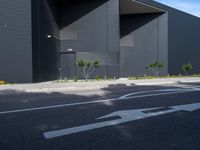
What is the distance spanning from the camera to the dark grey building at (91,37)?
17.5m

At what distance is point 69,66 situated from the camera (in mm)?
24359

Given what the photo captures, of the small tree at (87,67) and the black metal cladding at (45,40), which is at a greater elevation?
the black metal cladding at (45,40)

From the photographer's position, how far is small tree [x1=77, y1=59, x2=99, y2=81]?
74.9 ft

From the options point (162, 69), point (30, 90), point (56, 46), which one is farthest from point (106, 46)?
point (30, 90)

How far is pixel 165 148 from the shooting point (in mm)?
4402

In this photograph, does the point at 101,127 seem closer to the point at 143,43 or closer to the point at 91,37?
the point at 91,37

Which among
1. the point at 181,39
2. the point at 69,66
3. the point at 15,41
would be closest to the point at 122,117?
the point at 15,41

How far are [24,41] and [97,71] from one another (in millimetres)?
8374

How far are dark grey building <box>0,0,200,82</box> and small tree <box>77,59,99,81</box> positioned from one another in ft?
1.91

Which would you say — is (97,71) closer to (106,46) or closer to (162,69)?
(106,46)

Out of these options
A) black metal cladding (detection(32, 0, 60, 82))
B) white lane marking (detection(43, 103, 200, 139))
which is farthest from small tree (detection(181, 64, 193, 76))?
white lane marking (detection(43, 103, 200, 139))

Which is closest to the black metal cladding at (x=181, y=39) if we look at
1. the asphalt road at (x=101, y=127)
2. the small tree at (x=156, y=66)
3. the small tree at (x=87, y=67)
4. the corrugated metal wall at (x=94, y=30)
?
the small tree at (x=156, y=66)

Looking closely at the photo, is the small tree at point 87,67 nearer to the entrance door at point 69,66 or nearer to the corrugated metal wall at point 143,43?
the entrance door at point 69,66

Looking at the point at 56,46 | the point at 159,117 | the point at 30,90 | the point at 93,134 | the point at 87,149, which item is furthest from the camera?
the point at 56,46
